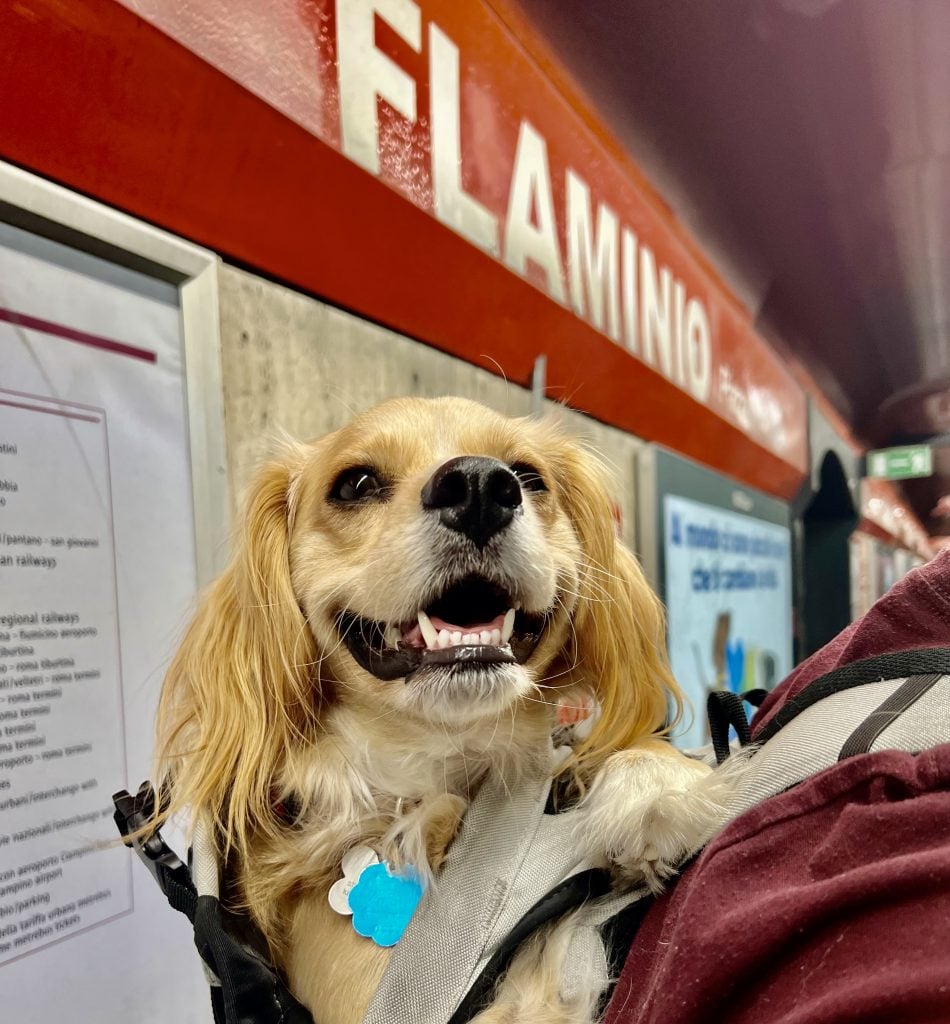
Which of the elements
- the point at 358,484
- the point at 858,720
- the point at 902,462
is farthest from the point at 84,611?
the point at 902,462

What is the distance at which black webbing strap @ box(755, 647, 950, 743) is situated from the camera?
449 millimetres

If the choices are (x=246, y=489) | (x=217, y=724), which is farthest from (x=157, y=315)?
(x=217, y=724)

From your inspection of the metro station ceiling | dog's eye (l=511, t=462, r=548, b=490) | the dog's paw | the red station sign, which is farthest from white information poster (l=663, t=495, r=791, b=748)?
the dog's paw

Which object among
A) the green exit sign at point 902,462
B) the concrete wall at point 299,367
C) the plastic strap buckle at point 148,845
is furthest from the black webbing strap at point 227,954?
the green exit sign at point 902,462

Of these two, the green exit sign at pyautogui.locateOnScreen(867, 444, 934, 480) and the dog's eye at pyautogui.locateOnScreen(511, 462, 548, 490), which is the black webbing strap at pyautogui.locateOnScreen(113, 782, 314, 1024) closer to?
the dog's eye at pyautogui.locateOnScreen(511, 462, 548, 490)

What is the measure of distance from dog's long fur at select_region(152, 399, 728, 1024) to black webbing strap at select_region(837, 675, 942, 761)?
0.17m

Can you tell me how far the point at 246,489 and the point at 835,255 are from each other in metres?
1.74

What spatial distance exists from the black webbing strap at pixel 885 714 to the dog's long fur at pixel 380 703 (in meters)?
0.17

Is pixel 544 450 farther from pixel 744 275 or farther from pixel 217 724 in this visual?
pixel 744 275

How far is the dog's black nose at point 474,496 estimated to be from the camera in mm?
634

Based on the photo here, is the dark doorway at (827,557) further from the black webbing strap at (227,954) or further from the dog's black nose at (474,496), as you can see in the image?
the black webbing strap at (227,954)

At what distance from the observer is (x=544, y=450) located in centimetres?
90

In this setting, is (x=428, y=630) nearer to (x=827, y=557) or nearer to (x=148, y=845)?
(x=148, y=845)

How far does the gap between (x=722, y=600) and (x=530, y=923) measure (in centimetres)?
191
